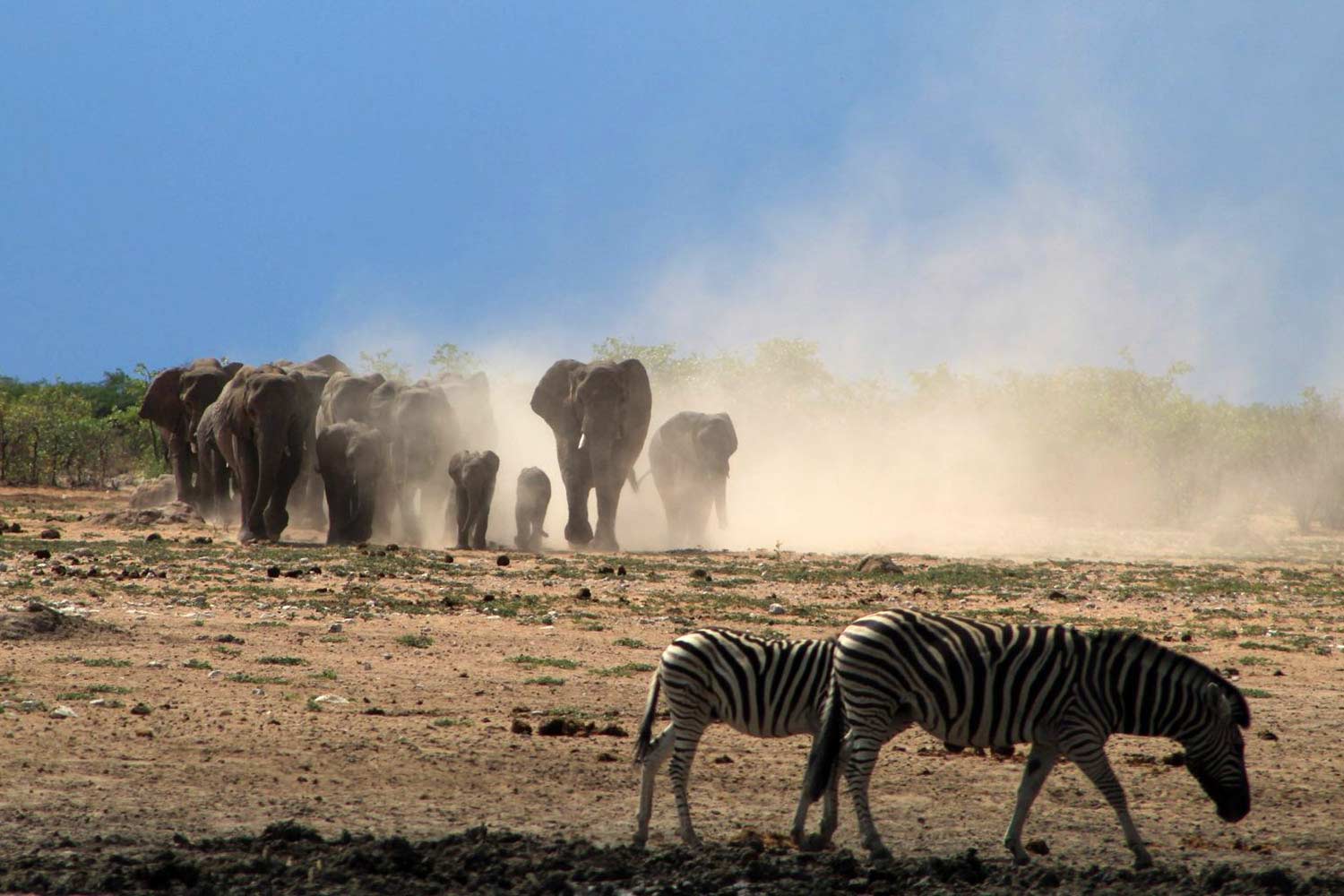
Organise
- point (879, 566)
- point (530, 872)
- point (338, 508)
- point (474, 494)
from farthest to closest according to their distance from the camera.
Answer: point (338, 508) → point (474, 494) → point (879, 566) → point (530, 872)

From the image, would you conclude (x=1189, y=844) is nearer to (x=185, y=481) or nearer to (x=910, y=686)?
(x=910, y=686)

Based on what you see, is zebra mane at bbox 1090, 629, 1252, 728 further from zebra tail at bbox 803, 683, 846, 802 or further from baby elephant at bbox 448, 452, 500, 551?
baby elephant at bbox 448, 452, 500, 551

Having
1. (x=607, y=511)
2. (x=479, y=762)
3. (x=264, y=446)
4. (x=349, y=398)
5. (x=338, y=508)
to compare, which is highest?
(x=349, y=398)

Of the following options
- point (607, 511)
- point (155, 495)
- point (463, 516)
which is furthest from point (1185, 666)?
point (155, 495)

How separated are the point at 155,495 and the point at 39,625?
26761 mm

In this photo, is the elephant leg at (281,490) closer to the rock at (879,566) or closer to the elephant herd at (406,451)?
the elephant herd at (406,451)

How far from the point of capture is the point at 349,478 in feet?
103

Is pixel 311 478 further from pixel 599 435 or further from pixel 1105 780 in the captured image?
pixel 1105 780

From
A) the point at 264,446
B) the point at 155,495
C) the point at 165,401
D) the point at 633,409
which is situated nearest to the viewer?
the point at 264,446

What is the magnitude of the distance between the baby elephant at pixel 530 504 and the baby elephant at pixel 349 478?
297 cm

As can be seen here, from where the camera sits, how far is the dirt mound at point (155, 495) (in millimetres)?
40938

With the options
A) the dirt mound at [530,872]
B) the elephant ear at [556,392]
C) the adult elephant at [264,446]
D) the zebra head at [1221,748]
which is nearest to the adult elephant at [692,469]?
the elephant ear at [556,392]

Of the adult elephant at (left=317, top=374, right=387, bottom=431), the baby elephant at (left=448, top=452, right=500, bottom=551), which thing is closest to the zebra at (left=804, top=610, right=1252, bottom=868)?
the baby elephant at (left=448, top=452, right=500, bottom=551)

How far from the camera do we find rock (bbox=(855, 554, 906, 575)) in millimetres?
27188
